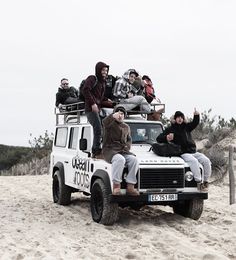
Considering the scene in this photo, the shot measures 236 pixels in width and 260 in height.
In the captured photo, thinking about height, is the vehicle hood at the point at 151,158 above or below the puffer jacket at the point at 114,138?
below

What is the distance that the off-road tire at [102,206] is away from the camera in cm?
774

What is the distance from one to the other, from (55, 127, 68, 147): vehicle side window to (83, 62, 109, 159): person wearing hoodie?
183cm

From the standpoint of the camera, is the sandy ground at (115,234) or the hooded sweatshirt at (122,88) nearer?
the sandy ground at (115,234)

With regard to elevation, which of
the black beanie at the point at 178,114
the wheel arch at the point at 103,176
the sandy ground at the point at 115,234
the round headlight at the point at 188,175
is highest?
the black beanie at the point at 178,114

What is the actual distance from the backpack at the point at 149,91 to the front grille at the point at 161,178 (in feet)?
8.35

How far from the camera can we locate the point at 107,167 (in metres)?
7.84

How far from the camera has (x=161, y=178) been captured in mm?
7785

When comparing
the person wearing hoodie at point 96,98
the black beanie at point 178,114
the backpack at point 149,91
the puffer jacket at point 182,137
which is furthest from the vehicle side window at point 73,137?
the black beanie at point 178,114

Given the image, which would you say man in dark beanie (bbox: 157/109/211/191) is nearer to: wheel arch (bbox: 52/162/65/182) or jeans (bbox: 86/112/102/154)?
jeans (bbox: 86/112/102/154)

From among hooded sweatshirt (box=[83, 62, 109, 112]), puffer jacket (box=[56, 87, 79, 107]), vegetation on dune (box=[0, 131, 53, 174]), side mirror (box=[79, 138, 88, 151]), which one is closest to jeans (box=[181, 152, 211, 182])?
side mirror (box=[79, 138, 88, 151])

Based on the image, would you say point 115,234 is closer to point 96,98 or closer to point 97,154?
point 97,154

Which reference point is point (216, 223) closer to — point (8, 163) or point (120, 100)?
point (120, 100)

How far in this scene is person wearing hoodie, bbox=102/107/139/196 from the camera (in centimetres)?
746

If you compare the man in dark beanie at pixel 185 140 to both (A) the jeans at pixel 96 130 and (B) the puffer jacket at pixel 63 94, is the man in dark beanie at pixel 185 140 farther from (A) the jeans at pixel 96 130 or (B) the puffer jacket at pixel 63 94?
(B) the puffer jacket at pixel 63 94
